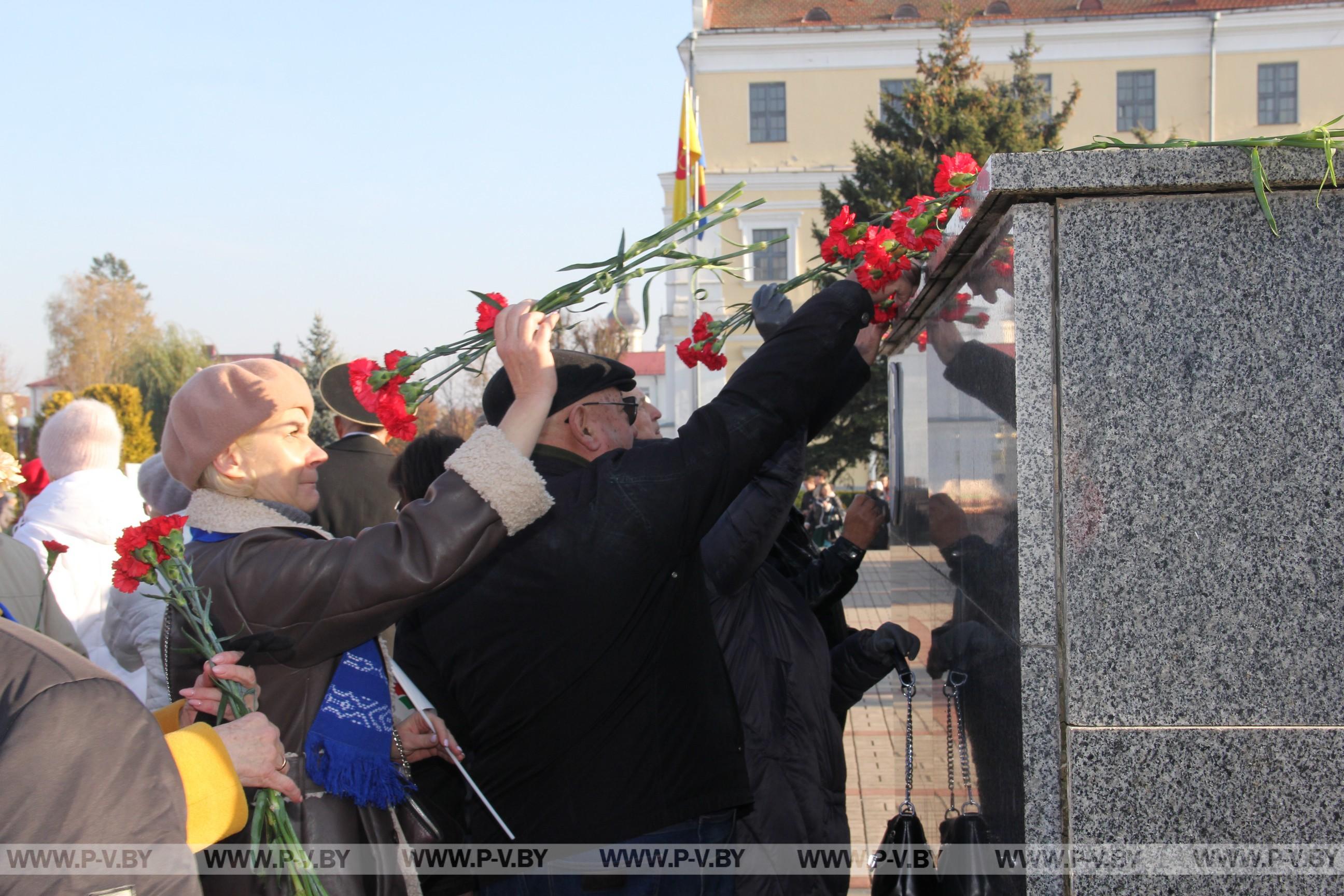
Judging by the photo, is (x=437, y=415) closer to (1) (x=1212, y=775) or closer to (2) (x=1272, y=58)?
(2) (x=1272, y=58)

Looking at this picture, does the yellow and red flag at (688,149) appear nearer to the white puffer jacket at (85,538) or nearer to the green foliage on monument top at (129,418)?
the white puffer jacket at (85,538)

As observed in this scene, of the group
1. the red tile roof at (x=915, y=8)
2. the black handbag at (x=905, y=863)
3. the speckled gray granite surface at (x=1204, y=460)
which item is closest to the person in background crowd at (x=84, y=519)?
the black handbag at (x=905, y=863)

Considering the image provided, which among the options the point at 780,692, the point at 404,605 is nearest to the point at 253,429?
the point at 404,605

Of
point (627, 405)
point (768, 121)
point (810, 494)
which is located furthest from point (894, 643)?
point (768, 121)

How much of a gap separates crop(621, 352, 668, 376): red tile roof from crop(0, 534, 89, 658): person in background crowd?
53.1 meters

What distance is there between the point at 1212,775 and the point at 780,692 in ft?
3.92

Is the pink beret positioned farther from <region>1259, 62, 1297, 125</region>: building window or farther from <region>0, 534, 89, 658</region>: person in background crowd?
<region>1259, 62, 1297, 125</region>: building window

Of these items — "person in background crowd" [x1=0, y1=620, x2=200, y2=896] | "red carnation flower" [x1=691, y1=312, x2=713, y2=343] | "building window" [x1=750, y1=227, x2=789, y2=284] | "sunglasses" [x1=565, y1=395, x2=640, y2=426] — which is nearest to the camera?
"person in background crowd" [x1=0, y1=620, x2=200, y2=896]

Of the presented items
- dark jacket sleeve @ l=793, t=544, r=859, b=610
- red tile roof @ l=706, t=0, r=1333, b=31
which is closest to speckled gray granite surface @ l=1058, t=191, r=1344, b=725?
dark jacket sleeve @ l=793, t=544, r=859, b=610

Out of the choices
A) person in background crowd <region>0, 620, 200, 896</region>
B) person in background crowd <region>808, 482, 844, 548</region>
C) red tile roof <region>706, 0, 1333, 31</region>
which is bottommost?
person in background crowd <region>808, 482, 844, 548</region>

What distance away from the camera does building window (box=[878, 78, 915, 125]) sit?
21.5 metres

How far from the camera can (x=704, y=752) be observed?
240 cm

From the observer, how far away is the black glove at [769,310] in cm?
303

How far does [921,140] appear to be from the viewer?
20.9 meters
